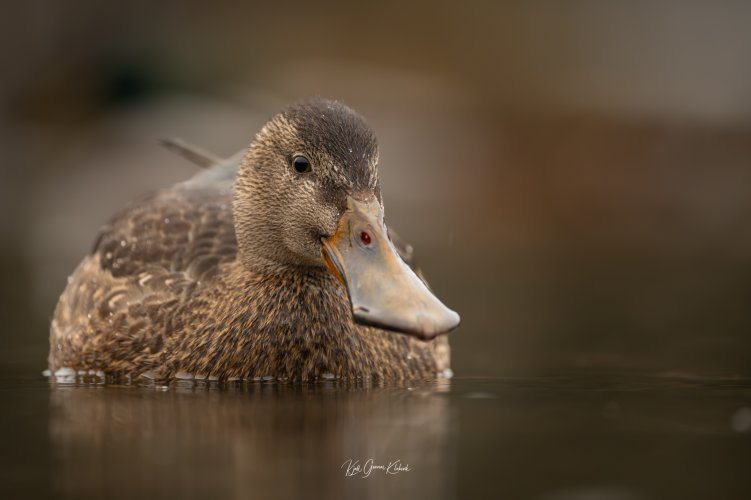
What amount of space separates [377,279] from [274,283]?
1290 millimetres

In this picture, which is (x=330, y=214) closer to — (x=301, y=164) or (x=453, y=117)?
(x=301, y=164)

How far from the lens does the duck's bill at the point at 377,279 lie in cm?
580

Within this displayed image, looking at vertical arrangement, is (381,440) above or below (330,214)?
below

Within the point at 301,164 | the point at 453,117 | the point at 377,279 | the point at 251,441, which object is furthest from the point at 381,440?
the point at 453,117

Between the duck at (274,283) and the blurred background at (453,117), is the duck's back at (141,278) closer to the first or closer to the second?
the duck at (274,283)

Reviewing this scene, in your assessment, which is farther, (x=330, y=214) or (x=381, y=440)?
(x=330, y=214)

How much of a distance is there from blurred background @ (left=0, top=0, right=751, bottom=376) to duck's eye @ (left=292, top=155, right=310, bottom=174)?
4.99 m

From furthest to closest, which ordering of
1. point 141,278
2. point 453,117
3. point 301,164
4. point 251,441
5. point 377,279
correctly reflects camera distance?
point 453,117
point 141,278
point 301,164
point 377,279
point 251,441

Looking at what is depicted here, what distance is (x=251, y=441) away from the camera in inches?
215

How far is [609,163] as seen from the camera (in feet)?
57.3

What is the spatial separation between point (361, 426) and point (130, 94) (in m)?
13.9

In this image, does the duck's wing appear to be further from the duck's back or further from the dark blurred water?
the dark blurred water

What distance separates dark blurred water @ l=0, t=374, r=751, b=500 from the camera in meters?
4.80

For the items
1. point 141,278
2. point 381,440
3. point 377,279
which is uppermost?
point 141,278
